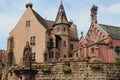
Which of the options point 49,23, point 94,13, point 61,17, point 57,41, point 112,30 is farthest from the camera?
point 49,23

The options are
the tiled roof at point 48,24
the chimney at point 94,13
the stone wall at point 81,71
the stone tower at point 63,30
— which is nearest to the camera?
the stone wall at point 81,71

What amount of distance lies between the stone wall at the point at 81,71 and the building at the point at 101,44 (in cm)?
1468

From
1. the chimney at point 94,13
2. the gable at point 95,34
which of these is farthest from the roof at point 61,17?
the chimney at point 94,13

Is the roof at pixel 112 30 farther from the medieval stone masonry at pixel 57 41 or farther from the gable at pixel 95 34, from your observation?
the gable at pixel 95 34

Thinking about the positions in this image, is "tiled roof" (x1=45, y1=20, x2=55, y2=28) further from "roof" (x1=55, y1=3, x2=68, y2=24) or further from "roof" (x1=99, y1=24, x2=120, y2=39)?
"roof" (x1=99, y1=24, x2=120, y2=39)

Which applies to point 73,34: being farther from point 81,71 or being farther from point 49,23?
point 81,71

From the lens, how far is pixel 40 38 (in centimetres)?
6838

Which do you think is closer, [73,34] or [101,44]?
[101,44]

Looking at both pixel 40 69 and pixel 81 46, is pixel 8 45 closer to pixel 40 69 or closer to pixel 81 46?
pixel 81 46

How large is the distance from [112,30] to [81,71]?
27992 millimetres

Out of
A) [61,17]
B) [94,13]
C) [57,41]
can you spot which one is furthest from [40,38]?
[94,13]

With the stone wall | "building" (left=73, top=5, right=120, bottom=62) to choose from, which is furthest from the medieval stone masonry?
the stone wall

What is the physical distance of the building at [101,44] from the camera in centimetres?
5828

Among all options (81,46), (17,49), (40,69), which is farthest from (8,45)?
(40,69)
